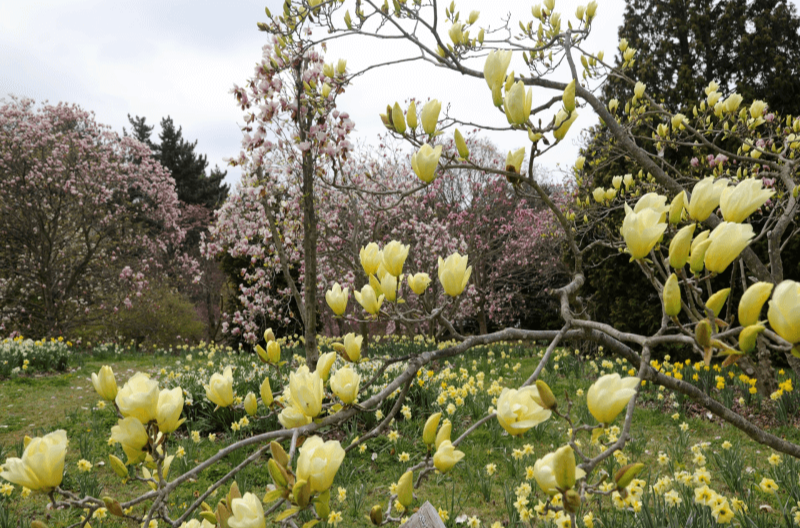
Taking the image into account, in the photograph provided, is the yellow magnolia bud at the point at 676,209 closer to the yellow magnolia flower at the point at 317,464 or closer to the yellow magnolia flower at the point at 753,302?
the yellow magnolia flower at the point at 753,302

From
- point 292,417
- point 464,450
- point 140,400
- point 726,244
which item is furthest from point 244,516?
point 464,450

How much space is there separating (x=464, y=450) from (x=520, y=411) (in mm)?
2864

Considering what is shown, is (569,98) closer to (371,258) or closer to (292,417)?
(371,258)

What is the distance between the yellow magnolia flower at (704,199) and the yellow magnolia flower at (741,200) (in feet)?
0.11

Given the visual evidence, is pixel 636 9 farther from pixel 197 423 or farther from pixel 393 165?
pixel 197 423

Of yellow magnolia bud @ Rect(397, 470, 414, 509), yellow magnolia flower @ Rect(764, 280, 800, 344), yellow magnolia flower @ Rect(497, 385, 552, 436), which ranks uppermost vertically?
yellow magnolia flower @ Rect(764, 280, 800, 344)

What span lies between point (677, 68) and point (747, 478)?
293 inches

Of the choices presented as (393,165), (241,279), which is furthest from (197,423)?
(393,165)

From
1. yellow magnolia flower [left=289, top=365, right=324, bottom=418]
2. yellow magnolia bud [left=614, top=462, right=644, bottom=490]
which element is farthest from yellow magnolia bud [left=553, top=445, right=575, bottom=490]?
yellow magnolia flower [left=289, top=365, right=324, bottom=418]

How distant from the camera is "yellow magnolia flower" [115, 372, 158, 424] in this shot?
752 mm

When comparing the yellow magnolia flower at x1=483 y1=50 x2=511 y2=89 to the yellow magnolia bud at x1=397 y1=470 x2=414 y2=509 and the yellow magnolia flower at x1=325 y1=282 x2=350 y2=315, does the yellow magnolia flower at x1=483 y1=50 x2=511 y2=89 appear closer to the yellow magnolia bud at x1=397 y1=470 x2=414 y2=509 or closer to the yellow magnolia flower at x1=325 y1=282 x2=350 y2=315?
the yellow magnolia flower at x1=325 y1=282 x2=350 y2=315

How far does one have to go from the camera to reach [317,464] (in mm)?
649

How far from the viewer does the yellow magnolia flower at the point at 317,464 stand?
0.65m

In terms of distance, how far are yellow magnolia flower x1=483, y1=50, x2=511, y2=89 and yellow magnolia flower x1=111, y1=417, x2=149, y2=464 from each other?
982 mm
